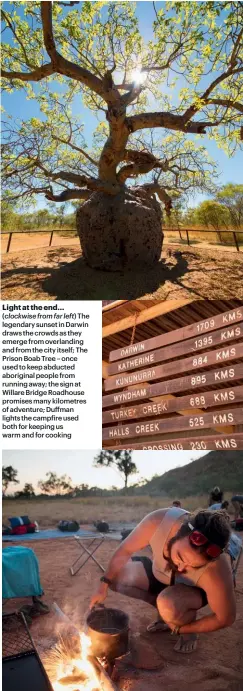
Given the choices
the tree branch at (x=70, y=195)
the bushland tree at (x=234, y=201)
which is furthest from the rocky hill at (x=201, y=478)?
the bushland tree at (x=234, y=201)

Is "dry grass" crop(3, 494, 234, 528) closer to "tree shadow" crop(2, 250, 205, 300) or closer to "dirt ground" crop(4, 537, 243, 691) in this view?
"dirt ground" crop(4, 537, 243, 691)

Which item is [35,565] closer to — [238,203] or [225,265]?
[225,265]

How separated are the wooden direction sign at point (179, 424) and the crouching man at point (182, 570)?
551mm

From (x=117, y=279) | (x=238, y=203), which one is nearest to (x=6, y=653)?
(x=117, y=279)

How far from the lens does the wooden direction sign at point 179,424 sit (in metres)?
3.04

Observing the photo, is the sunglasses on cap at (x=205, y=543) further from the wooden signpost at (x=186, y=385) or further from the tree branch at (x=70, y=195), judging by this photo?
the tree branch at (x=70, y=195)

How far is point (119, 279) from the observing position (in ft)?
26.6

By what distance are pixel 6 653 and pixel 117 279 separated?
568cm

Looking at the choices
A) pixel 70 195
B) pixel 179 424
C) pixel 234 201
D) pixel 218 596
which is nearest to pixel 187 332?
pixel 179 424

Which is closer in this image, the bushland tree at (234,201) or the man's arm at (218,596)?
the man's arm at (218,596)

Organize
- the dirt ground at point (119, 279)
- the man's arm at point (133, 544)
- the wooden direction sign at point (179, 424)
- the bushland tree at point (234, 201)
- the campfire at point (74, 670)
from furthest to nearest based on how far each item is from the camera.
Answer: the bushland tree at point (234, 201) < the dirt ground at point (119, 279) < the man's arm at point (133, 544) < the campfire at point (74, 670) < the wooden direction sign at point (179, 424)

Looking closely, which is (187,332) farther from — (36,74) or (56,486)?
(36,74)

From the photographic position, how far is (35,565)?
4668mm

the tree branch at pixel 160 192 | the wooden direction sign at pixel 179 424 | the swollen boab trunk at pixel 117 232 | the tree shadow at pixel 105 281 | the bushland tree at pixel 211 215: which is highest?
the bushland tree at pixel 211 215
